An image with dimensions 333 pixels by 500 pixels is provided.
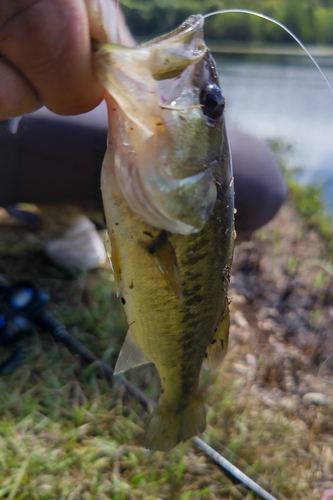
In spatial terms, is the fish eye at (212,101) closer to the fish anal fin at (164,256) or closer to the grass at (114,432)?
the fish anal fin at (164,256)

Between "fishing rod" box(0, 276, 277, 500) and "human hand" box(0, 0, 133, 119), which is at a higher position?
"human hand" box(0, 0, 133, 119)

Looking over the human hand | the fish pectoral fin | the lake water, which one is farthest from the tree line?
the lake water

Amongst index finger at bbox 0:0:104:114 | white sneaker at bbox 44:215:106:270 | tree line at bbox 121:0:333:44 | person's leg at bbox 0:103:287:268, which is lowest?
white sneaker at bbox 44:215:106:270

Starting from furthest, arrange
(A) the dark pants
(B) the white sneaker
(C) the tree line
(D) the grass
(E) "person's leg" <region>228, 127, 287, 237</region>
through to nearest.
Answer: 1. (B) the white sneaker
2. (E) "person's leg" <region>228, 127, 287, 237</region>
3. (A) the dark pants
4. (C) the tree line
5. (D) the grass

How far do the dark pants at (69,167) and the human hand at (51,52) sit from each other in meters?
1.00

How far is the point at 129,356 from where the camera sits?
979mm

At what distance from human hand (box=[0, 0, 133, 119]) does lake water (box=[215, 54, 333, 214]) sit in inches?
122

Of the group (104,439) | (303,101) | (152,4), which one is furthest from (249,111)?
(104,439)

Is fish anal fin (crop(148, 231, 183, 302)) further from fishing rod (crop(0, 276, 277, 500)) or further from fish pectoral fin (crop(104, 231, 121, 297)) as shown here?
fishing rod (crop(0, 276, 277, 500))

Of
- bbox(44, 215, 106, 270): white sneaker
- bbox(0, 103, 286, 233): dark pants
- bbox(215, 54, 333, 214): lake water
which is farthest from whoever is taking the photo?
bbox(215, 54, 333, 214): lake water

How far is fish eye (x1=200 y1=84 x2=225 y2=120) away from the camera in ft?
2.58

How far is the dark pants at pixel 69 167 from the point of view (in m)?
1.82

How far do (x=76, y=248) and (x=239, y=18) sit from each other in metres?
1.72

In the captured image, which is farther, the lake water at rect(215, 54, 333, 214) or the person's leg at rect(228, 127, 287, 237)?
the lake water at rect(215, 54, 333, 214)
